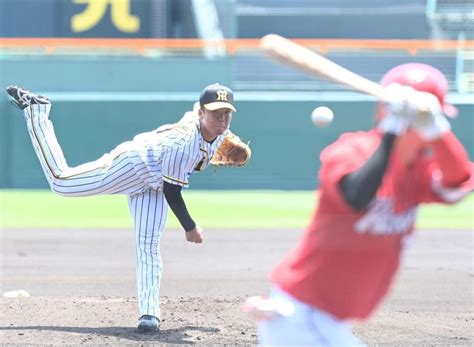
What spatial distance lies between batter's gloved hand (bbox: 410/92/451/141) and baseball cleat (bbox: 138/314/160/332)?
3.66 m

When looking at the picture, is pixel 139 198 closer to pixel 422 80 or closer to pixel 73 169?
pixel 73 169

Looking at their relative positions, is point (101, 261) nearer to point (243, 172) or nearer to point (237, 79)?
point (243, 172)

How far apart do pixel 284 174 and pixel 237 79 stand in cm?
236

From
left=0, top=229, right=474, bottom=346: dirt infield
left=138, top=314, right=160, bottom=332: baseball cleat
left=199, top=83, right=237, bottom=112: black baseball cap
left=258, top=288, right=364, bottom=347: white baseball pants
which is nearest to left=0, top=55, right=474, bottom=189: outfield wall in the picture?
left=0, top=229, right=474, bottom=346: dirt infield

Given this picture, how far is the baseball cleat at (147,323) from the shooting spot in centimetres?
593

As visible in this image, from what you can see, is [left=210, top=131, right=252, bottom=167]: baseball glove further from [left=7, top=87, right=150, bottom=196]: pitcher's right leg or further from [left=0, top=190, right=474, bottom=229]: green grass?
[left=0, top=190, right=474, bottom=229]: green grass

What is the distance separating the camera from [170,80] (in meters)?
18.5

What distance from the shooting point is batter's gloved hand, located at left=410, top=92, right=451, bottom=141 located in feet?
8.39

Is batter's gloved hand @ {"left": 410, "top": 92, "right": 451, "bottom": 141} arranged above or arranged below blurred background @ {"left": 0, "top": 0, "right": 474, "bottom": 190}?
above

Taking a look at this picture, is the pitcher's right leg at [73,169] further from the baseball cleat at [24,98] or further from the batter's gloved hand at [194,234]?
the batter's gloved hand at [194,234]

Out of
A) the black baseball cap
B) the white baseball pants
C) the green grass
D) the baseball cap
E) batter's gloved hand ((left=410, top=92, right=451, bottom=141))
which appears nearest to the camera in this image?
batter's gloved hand ((left=410, top=92, right=451, bottom=141))

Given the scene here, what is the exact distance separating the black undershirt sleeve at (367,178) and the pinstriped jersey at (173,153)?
3.07m

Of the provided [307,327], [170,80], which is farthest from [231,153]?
[170,80]

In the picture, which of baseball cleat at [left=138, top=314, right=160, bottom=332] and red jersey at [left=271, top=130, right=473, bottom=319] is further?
baseball cleat at [left=138, top=314, right=160, bottom=332]
